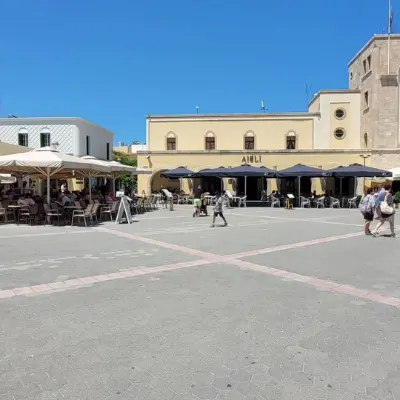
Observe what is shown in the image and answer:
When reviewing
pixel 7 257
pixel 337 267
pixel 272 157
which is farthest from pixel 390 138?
pixel 7 257

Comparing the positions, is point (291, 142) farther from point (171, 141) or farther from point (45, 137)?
point (45, 137)

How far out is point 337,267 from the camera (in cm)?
710

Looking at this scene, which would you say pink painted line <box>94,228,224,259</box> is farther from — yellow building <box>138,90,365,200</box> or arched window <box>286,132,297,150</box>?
arched window <box>286,132,297,150</box>

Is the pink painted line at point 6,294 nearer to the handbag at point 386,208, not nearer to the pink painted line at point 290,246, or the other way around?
the pink painted line at point 290,246

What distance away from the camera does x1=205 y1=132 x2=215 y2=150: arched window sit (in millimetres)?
35250

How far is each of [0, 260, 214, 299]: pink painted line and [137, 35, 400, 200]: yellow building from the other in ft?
84.7

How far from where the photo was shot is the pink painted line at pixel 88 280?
5.38m

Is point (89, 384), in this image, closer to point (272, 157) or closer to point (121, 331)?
point (121, 331)

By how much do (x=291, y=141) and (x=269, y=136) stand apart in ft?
6.95

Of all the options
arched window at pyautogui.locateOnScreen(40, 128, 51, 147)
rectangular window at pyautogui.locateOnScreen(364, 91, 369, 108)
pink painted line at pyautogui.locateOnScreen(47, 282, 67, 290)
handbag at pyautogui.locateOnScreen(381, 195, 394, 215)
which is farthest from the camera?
arched window at pyautogui.locateOnScreen(40, 128, 51, 147)

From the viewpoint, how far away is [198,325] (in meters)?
4.19

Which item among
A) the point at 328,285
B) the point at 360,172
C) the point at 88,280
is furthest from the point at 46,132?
the point at 328,285

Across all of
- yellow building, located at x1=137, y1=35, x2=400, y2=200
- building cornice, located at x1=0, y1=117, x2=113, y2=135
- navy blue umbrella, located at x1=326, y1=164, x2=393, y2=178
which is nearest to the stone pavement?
navy blue umbrella, located at x1=326, y1=164, x2=393, y2=178

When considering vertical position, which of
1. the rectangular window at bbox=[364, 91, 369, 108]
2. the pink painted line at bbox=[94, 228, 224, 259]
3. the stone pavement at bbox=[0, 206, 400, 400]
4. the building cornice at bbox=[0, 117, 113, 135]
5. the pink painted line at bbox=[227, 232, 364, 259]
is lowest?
the stone pavement at bbox=[0, 206, 400, 400]
